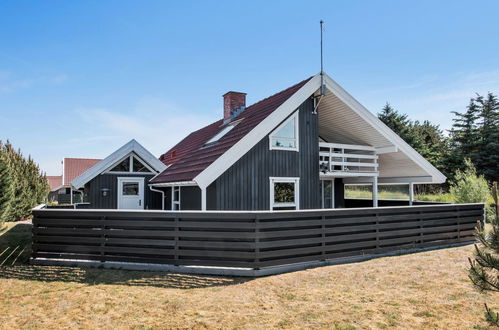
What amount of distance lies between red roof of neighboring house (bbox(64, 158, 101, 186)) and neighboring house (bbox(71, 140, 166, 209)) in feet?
81.6

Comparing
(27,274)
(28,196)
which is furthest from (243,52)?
(28,196)

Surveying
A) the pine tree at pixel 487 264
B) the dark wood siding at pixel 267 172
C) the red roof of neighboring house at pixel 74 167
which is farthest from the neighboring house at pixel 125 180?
the red roof of neighboring house at pixel 74 167

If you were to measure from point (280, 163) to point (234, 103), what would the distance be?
21.2ft

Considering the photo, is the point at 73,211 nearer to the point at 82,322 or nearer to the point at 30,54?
the point at 82,322

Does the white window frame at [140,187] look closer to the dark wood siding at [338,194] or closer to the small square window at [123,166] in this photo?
the small square window at [123,166]

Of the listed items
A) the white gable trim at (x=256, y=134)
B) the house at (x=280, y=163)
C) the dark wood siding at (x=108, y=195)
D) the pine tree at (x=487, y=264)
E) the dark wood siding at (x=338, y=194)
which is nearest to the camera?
the pine tree at (x=487, y=264)

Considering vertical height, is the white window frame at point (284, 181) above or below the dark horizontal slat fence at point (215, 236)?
above

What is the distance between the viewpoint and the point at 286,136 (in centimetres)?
1234

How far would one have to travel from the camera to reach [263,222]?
7.42 metres

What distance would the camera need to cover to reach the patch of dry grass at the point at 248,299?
15.7ft

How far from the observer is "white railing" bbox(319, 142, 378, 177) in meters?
13.3

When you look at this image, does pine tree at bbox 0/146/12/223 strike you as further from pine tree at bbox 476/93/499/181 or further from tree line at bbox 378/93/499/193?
pine tree at bbox 476/93/499/181

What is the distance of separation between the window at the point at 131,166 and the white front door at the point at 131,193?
480 mm

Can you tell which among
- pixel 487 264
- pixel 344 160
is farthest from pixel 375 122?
pixel 487 264
